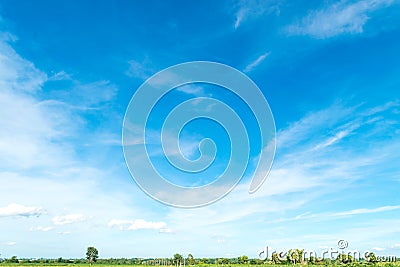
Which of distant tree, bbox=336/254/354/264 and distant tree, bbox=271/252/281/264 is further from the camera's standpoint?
distant tree, bbox=271/252/281/264

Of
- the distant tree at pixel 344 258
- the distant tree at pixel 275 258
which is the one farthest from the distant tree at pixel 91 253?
the distant tree at pixel 344 258

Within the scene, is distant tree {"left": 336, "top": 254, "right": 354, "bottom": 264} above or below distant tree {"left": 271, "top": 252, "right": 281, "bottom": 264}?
above

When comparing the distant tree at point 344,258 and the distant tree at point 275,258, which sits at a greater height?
the distant tree at point 344,258

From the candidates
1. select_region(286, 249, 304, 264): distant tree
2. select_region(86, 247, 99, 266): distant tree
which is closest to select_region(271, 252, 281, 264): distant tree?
select_region(286, 249, 304, 264): distant tree

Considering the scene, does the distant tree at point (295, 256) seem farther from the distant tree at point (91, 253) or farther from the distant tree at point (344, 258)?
the distant tree at point (91, 253)

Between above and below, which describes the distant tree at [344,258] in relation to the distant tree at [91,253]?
above

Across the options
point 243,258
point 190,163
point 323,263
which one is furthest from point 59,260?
point 190,163

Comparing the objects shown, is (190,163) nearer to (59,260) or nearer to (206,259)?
(206,259)

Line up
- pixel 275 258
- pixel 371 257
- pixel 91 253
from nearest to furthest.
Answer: pixel 371 257 → pixel 275 258 → pixel 91 253

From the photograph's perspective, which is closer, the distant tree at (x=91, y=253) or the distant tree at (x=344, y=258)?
the distant tree at (x=344, y=258)

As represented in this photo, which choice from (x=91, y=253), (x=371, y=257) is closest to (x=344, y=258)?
(x=371, y=257)

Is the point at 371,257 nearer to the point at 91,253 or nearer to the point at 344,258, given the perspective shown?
the point at 344,258

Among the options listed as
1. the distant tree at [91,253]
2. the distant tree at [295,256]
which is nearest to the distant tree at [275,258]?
the distant tree at [295,256]

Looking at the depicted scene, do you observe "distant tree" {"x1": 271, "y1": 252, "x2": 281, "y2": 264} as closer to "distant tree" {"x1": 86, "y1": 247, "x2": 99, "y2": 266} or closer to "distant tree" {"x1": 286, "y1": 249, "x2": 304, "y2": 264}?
"distant tree" {"x1": 286, "y1": 249, "x2": 304, "y2": 264}
